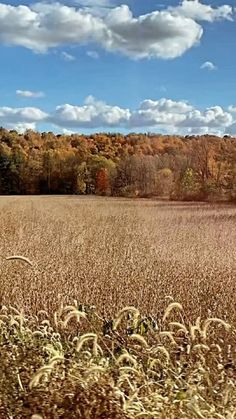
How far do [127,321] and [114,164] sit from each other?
54.5m

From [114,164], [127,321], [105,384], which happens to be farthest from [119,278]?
[114,164]

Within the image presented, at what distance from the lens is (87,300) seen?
5.77 metres

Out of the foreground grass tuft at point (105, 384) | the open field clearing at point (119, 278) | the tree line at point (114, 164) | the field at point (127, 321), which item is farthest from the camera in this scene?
the tree line at point (114, 164)

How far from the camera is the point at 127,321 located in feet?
13.7

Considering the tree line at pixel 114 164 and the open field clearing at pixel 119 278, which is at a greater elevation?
the tree line at pixel 114 164

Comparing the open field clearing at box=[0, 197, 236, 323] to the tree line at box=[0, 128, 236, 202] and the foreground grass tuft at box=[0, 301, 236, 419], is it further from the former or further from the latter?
the tree line at box=[0, 128, 236, 202]

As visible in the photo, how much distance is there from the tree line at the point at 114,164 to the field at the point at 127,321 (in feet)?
127

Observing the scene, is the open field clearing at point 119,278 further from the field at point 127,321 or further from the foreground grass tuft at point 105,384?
the foreground grass tuft at point 105,384

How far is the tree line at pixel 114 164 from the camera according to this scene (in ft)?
167

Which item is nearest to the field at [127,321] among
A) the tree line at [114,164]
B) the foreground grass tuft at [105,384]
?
the foreground grass tuft at [105,384]

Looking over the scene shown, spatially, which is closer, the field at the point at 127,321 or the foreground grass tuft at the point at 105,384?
the foreground grass tuft at the point at 105,384

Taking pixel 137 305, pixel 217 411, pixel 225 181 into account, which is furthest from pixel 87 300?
pixel 225 181

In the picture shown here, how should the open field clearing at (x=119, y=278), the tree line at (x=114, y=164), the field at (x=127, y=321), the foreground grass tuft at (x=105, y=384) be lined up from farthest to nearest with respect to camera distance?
the tree line at (x=114, y=164) → the open field clearing at (x=119, y=278) → the field at (x=127, y=321) → the foreground grass tuft at (x=105, y=384)

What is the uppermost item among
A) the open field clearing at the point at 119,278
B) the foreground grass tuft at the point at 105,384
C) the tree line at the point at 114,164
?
the tree line at the point at 114,164
